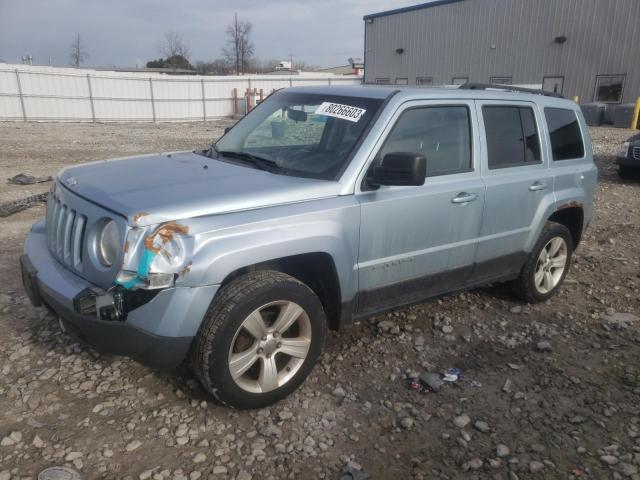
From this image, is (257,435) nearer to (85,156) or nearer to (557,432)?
(557,432)

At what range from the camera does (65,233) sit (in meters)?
3.05

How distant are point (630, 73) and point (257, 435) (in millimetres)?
26103

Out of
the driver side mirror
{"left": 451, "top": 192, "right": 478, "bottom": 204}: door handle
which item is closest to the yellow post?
{"left": 451, "top": 192, "right": 478, "bottom": 204}: door handle

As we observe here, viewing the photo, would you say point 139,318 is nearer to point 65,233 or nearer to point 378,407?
point 65,233

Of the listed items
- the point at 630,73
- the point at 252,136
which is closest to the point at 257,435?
the point at 252,136

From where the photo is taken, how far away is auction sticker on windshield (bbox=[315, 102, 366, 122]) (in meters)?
3.52

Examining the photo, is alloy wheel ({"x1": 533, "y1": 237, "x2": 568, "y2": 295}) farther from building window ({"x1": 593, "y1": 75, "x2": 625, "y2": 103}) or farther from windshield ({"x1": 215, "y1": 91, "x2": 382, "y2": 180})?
building window ({"x1": 593, "y1": 75, "x2": 625, "y2": 103})

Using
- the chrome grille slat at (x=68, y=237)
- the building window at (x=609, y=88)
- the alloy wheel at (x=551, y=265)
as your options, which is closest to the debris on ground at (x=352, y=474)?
the chrome grille slat at (x=68, y=237)

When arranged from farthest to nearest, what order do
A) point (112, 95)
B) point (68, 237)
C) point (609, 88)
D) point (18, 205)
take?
point (112, 95), point (609, 88), point (18, 205), point (68, 237)

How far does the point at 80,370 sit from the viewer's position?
345 centimetres

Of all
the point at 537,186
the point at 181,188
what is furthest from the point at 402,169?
the point at 537,186

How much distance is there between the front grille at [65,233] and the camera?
292 centimetres

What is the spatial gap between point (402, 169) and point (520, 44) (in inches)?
1096

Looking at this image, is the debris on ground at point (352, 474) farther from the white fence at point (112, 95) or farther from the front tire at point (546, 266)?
the white fence at point (112, 95)
